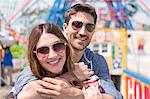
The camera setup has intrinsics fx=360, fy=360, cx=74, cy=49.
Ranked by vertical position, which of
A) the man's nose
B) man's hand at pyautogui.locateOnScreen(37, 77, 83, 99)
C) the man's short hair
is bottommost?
man's hand at pyautogui.locateOnScreen(37, 77, 83, 99)

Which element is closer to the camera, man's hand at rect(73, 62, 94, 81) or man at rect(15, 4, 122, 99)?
man's hand at rect(73, 62, 94, 81)

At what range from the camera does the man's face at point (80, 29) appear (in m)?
1.81

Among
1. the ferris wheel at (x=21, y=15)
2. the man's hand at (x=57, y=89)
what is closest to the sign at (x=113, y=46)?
the man's hand at (x=57, y=89)

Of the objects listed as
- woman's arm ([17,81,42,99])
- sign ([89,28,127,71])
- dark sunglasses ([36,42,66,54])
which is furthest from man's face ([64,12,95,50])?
sign ([89,28,127,71])

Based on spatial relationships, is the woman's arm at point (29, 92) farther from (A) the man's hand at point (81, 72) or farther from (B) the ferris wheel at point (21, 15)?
(B) the ferris wheel at point (21, 15)

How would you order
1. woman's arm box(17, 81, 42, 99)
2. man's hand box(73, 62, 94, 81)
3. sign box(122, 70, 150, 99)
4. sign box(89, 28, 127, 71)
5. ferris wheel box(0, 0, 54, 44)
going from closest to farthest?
1. woman's arm box(17, 81, 42, 99)
2. man's hand box(73, 62, 94, 81)
3. sign box(122, 70, 150, 99)
4. sign box(89, 28, 127, 71)
5. ferris wheel box(0, 0, 54, 44)

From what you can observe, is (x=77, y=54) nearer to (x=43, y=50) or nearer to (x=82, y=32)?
(x=82, y=32)

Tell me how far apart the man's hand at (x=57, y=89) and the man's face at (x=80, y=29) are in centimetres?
34

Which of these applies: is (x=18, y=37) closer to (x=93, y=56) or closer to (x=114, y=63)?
(x=114, y=63)

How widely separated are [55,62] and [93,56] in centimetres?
48

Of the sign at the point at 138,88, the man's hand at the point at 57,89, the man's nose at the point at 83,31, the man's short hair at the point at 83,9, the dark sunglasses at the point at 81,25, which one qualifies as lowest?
the sign at the point at 138,88

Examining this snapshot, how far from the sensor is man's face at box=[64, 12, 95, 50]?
1.81 meters

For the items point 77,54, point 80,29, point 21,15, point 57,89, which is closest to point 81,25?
point 80,29

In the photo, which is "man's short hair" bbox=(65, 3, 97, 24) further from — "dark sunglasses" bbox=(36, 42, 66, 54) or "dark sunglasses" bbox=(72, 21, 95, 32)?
"dark sunglasses" bbox=(36, 42, 66, 54)
